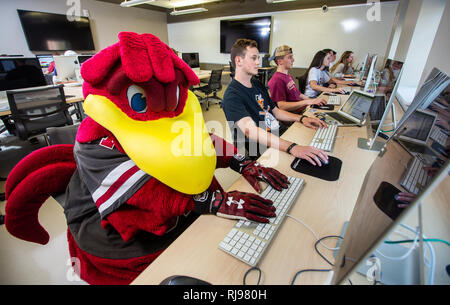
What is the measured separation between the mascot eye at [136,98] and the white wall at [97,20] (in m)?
6.36

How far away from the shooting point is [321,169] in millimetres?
1033

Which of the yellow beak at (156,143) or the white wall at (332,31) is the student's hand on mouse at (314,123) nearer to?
the yellow beak at (156,143)

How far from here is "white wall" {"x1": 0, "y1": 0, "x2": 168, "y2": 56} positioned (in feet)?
14.9

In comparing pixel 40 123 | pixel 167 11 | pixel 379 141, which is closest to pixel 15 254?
pixel 40 123

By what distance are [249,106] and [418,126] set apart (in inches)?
39.3

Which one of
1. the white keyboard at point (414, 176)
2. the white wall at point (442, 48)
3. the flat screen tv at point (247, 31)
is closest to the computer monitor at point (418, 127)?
the white keyboard at point (414, 176)

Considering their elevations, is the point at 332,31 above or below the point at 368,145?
above

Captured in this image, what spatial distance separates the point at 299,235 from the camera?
0.68 m

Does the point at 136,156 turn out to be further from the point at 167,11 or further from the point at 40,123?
the point at 167,11

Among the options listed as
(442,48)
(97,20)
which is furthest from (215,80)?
(97,20)

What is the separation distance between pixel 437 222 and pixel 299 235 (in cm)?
47

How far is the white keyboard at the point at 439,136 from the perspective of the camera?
531 millimetres

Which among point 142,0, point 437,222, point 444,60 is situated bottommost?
point 437,222

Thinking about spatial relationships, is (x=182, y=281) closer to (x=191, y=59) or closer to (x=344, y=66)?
(x=344, y=66)
